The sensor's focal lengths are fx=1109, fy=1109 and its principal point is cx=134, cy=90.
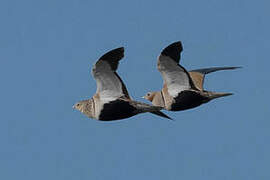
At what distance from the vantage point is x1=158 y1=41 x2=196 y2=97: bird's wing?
1426 inches

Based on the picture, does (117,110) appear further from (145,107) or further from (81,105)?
(81,105)

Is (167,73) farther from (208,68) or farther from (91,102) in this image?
(208,68)

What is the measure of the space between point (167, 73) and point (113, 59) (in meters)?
2.33

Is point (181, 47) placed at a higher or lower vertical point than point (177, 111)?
higher

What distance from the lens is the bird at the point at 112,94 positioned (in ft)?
117

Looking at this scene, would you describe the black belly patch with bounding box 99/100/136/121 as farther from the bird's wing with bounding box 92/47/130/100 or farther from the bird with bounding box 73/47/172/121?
the bird's wing with bounding box 92/47/130/100

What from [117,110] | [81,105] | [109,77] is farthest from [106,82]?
[81,105]

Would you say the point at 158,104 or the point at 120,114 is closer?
the point at 120,114

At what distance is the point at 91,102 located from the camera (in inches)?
1465

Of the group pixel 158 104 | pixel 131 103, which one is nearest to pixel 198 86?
pixel 158 104

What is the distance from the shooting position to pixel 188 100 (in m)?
37.5

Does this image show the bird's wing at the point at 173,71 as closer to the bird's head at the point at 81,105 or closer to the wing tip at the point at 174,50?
the wing tip at the point at 174,50

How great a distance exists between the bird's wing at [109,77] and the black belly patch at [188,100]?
216 cm

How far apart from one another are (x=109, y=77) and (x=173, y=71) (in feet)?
7.67
